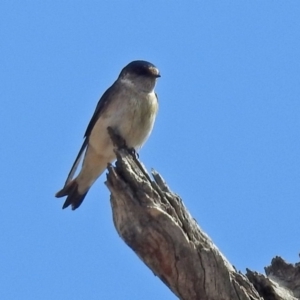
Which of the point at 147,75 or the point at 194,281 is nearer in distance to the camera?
the point at 194,281

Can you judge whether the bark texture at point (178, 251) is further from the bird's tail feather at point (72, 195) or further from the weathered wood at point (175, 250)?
the bird's tail feather at point (72, 195)

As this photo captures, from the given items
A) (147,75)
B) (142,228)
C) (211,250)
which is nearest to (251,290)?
(211,250)

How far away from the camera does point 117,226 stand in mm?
6504

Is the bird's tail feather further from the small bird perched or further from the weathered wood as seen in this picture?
the weathered wood

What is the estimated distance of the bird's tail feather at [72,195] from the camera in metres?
9.80

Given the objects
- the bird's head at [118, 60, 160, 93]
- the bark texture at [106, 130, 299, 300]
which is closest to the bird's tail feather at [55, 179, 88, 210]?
the bird's head at [118, 60, 160, 93]

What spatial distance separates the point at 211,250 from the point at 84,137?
381 centimetres

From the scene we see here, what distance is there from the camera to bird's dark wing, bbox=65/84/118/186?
9625 millimetres

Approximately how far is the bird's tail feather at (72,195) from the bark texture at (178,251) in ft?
10.9

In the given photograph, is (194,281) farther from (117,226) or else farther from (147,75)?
(147,75)

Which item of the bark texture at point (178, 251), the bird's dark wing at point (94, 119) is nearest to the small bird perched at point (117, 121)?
the bird's dark wing at point (94, 119)

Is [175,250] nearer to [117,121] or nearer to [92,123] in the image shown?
[117,121]

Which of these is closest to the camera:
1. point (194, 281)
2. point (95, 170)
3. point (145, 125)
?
point (194, 281)

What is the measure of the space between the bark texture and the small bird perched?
2751mm
